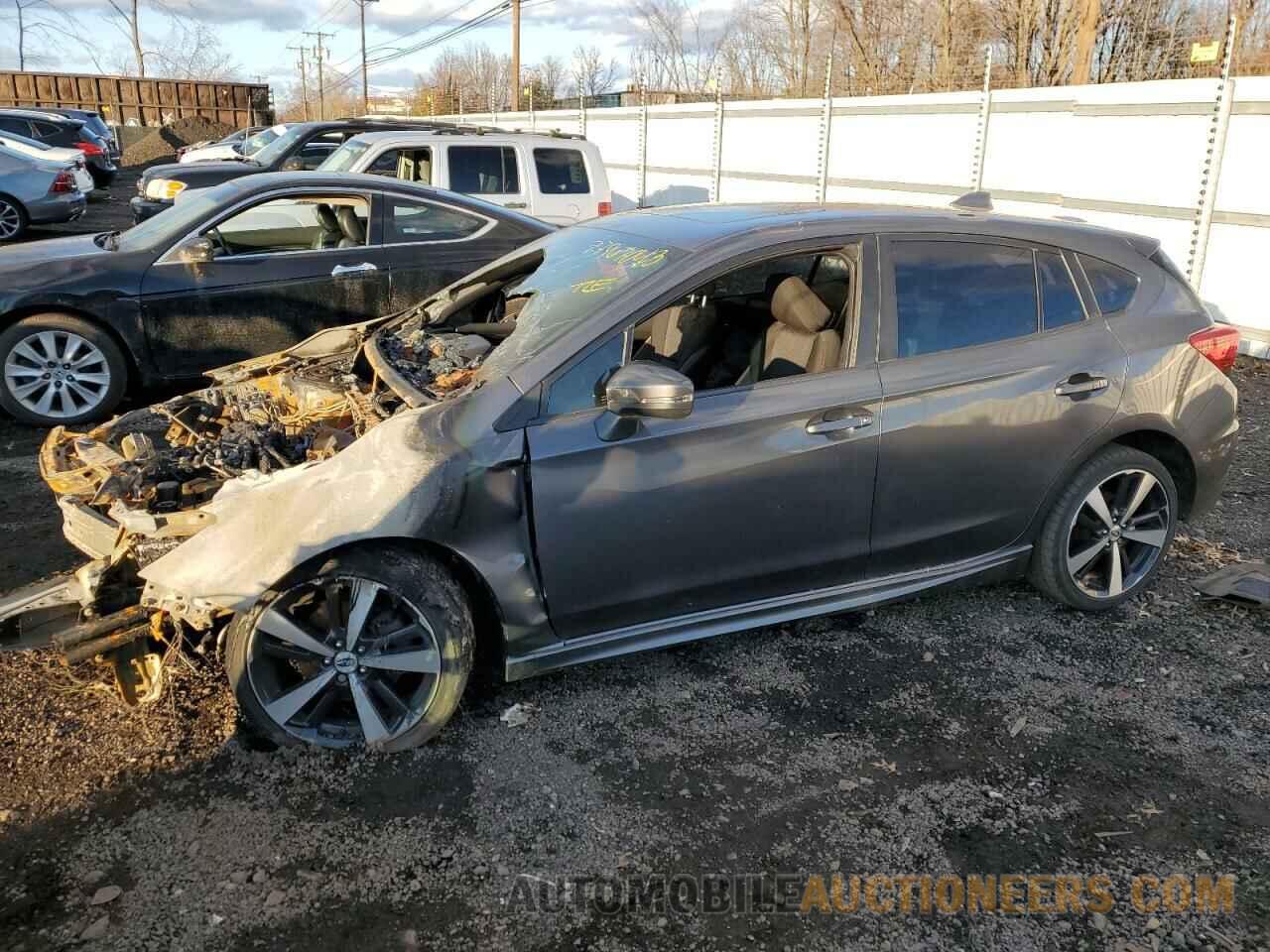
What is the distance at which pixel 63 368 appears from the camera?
6.45m

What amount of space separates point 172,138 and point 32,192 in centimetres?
2706

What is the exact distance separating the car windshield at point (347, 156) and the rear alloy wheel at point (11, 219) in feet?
25.1

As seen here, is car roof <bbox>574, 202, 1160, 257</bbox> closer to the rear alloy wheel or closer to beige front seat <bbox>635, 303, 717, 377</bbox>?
beige front seat <bbox>635, 303, 717, 377</bbox>

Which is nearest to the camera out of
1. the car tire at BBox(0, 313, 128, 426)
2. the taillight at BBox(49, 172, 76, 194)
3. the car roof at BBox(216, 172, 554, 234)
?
the car tire at BBox(0, 313, 128, 426)

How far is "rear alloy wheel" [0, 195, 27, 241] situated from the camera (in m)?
15.4

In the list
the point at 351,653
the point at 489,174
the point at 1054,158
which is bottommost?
A: the point at 351,653

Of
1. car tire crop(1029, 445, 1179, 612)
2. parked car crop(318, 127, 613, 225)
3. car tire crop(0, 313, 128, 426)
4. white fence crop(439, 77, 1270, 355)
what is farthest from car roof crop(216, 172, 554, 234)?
car tire crop(1029, 445, 1179, 612)

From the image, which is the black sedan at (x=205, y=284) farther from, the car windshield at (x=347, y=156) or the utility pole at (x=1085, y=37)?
the utility pole at (x=1085, y=37)

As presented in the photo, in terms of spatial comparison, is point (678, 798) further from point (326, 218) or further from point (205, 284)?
point (326, 218)

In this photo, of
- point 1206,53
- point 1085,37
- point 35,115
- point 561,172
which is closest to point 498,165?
point 561,172

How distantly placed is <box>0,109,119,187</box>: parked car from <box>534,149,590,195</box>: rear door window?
1596 cm

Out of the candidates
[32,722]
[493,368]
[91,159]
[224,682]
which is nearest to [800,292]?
[493,368]

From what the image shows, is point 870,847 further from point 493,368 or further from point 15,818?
point 15,818

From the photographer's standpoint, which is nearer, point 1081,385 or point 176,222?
point 1081,385
